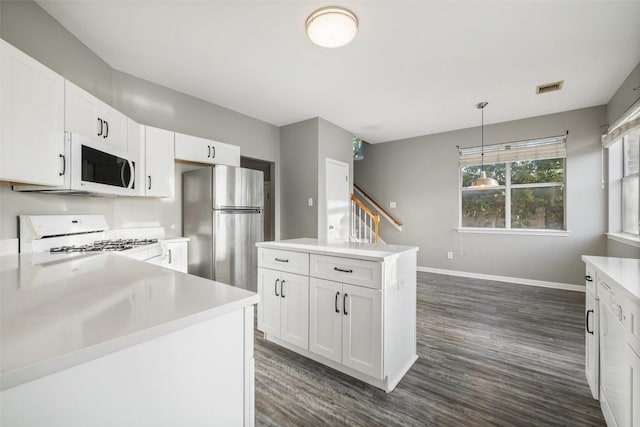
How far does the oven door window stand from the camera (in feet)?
6.47

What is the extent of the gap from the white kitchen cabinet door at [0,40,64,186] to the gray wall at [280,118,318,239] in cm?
301

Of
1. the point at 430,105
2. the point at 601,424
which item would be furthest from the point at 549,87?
the point at 601,424

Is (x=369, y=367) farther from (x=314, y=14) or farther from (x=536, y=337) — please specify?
(x=314, y=14)

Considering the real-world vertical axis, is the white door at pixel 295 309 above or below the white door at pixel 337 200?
below

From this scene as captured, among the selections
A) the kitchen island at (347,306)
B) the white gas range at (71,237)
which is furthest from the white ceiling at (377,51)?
the kitchen island at (347,306)

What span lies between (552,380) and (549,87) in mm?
3252

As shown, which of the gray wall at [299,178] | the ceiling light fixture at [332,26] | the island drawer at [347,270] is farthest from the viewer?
the gray wall at [299,178]

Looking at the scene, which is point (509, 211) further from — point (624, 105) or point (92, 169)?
point (92, 169)

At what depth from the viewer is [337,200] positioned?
190 inches

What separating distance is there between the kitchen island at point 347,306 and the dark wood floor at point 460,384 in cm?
14

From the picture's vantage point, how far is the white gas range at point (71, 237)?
1.85m

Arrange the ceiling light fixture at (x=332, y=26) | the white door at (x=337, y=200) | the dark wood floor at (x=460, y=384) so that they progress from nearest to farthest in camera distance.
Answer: the dark wood floor at (x=460, y=384)
the ceiling light fixture at (x=332, y=26)
the white door at (x=337, y=200)

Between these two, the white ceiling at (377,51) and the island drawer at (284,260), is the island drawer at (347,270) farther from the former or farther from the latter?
the white ceiling at (377,51)

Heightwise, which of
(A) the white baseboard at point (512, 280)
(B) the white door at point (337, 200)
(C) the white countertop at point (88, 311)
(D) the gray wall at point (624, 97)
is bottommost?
(A) the white baseboard at point (512, 280)
